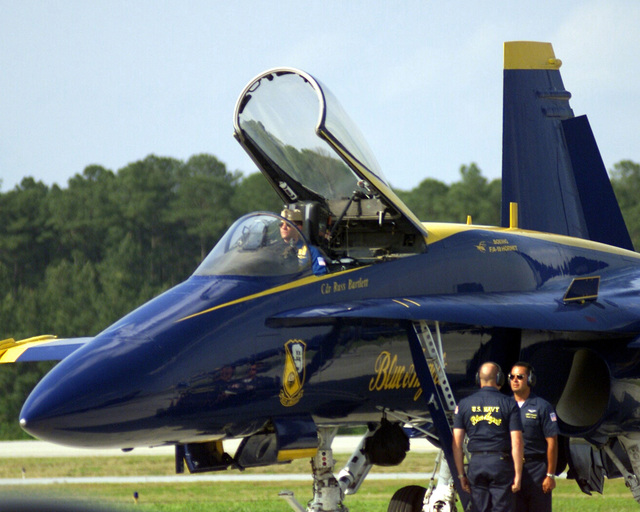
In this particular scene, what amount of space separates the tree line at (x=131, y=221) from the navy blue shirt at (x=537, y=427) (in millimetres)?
31972

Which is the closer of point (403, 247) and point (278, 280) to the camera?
point (278, 280)

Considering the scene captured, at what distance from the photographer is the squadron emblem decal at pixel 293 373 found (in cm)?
776

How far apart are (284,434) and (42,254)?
127 feet

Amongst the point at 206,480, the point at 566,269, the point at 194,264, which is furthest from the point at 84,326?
the point at 566,269

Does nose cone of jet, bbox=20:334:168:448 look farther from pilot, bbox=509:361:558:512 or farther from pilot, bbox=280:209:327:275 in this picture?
pilot, bbox=509:361:558:512

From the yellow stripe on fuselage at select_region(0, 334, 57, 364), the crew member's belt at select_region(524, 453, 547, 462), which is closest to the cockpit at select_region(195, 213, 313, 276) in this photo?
the crew member's belt at select_region(524, 453, 547, 462)

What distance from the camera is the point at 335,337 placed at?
806 cm

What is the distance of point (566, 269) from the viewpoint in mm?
10422

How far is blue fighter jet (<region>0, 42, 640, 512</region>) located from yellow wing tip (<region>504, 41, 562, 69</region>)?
16.5ft

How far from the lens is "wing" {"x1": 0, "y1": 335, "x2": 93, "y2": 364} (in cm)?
1045

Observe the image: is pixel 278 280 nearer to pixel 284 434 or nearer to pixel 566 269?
pixel 284 434

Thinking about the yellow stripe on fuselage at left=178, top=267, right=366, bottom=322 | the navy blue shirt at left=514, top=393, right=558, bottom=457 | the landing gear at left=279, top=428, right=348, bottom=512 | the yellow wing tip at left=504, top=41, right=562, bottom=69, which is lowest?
the landing gear at left=279, top=428, right=348, bottom=512

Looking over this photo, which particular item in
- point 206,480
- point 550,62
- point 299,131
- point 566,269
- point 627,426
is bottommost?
point 206,480

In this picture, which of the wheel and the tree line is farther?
the tree line
